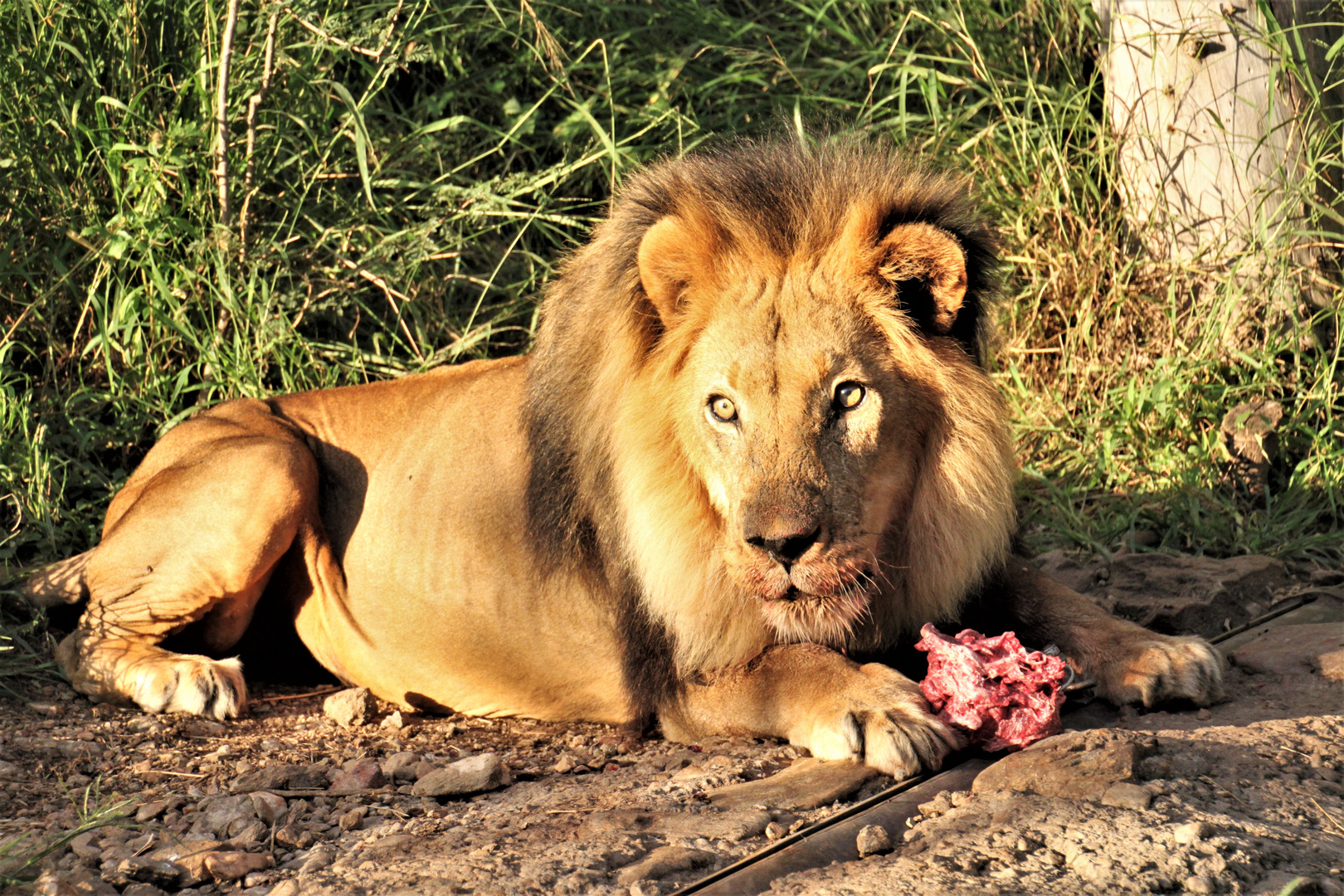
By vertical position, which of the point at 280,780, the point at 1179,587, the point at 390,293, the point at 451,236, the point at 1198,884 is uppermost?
the point at 451,236

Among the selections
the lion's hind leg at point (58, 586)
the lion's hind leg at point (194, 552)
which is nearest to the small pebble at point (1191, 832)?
the lion's hind leg at point (194, 552)

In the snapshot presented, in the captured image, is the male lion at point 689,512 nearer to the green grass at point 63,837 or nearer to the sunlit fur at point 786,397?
the sunlit fur at point 786,397

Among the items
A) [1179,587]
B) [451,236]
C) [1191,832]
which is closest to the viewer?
[1191,832]

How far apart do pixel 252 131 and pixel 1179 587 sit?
3.65m

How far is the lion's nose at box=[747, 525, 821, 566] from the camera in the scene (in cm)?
269

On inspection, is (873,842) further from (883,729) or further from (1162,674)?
(1162,674)

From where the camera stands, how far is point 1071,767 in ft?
8.47

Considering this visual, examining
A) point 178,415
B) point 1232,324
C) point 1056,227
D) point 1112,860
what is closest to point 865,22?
point 1056,227

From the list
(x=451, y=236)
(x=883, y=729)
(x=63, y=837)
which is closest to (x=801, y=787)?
(x=883, y=729)

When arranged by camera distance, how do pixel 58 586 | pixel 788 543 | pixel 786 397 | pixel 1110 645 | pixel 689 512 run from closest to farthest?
pixel 788 543
pixel 786 397
pixel 689 512
pixel 1110 645
pixel 58 586

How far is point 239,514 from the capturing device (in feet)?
12.5

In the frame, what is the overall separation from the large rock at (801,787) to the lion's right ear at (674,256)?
108cm

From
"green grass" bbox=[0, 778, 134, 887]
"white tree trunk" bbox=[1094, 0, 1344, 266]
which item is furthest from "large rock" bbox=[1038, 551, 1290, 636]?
"green grass" bbox=[0, 778, 134, 887]

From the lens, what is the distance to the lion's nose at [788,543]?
269 centimetres
